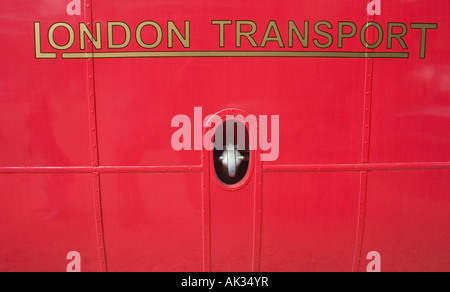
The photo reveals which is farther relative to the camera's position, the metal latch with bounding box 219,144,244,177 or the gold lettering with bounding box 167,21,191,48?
the metal latch with bounding box 219,144,244,177

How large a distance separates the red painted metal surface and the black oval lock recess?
3.6 inches

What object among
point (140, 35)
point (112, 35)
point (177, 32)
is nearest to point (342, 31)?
point (177, 32)

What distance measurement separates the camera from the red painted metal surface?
174cm

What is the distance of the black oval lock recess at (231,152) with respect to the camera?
1.85m

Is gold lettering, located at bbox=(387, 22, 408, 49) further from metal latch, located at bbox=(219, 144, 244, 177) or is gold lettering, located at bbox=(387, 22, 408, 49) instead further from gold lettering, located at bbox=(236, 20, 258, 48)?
metal latch, located at bbox=(219, 144, 244, 177)

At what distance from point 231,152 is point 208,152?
144mm

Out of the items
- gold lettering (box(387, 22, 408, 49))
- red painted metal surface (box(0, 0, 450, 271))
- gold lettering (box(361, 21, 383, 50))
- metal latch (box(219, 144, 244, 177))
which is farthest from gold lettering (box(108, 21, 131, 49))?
gold lettering (box(387, 22, 408, 49))

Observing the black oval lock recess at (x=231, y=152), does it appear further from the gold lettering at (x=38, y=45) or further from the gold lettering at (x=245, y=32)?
the gold lettering at (x=38, y=45)

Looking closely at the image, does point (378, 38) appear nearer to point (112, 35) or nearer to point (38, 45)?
point (112, 35)

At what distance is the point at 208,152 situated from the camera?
181 centimetres

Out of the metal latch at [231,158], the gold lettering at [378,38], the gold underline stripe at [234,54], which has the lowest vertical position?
the metal latch at [231,158]

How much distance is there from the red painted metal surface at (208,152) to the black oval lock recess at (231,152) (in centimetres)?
9

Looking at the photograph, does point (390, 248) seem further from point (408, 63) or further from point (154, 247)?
point (154, 247)

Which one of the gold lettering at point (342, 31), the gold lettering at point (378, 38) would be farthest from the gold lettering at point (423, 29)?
the gold lettering at point (342, 31)
